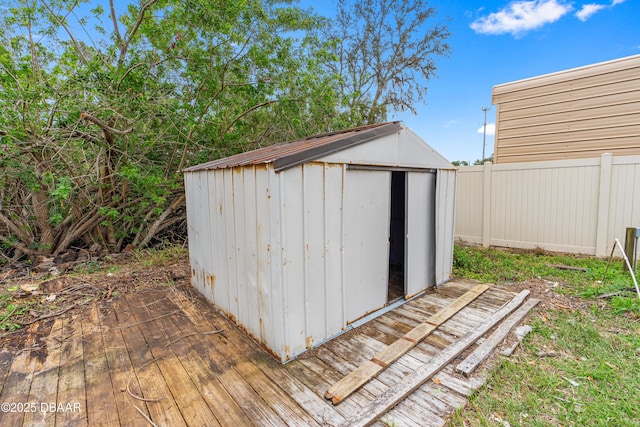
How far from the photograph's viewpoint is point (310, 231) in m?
2.45

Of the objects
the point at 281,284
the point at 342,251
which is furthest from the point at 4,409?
the point at 342,251

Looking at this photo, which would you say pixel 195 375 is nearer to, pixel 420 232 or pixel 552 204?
pixel 420 232

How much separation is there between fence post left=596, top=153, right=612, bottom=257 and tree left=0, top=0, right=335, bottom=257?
540cm

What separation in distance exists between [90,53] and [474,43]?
10.6m

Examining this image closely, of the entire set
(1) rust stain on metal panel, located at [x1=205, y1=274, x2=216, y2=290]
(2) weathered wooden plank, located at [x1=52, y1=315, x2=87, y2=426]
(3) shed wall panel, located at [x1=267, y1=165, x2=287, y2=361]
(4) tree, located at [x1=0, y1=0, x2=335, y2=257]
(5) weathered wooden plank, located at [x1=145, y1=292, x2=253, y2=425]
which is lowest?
(2) weathered wooden plank, located at [x1=52, y1=315, x2=87, y2=426]

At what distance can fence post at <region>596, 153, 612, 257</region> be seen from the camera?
16.1 feet

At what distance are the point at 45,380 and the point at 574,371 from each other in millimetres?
4224

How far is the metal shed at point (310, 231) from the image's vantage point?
232cm

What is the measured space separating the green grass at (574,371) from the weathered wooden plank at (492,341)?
11cm

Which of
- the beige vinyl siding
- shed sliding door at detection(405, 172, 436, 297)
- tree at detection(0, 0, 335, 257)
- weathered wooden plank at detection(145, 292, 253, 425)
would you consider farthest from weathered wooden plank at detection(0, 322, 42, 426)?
the beige vinyl siding

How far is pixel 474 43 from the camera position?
9.05 meters

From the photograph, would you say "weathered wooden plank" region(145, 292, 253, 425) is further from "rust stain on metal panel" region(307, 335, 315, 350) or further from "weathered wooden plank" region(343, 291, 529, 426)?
"weathered wooden plank" region(343, 291, 529, 426)

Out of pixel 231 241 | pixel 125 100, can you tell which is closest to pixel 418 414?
pixel 231 241

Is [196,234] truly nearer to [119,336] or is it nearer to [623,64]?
[119,336]
